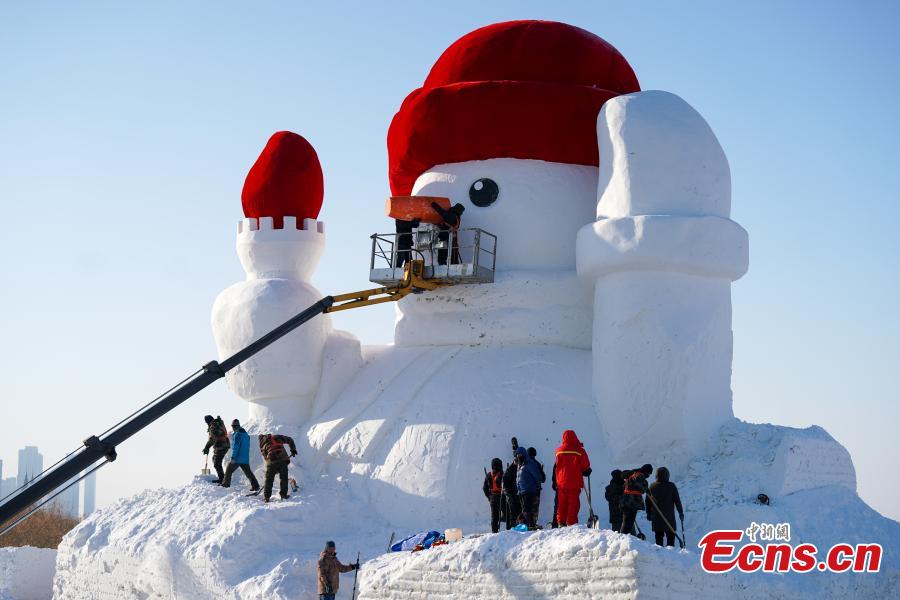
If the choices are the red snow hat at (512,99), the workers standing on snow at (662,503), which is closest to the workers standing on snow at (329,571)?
the workers standing on snow at (662,503)

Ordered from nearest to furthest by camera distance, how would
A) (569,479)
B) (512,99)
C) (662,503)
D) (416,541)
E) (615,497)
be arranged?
(662,503) < (615,497) < (569,479) < (416,541) < (512,99)

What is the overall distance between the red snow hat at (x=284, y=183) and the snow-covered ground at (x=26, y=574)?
20.4 ft

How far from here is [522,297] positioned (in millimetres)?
17141

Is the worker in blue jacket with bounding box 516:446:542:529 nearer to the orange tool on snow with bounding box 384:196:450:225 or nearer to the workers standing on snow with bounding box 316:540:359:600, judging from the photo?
the workers standing on snow with bounding box 316:540:359:600

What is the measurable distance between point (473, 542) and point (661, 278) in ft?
15.1

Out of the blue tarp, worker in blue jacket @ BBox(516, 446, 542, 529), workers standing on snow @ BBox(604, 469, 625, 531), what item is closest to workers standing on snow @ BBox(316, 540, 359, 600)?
the blue tarp

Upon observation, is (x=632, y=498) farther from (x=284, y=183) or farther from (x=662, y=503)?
(x=284, y=183)

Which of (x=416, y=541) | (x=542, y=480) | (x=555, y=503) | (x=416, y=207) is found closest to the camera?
(x=416, y=541)

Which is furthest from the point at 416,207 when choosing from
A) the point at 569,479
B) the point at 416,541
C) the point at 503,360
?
the point at 569,479

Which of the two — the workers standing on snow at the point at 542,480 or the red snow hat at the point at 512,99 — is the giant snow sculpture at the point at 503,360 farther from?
the workers standing on snow at the point at 542,480

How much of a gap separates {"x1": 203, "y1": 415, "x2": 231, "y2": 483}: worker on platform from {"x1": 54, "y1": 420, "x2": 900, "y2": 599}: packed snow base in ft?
1.06

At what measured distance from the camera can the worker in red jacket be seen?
1402cm

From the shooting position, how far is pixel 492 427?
52.7 ft

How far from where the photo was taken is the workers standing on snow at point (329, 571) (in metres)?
14.0
